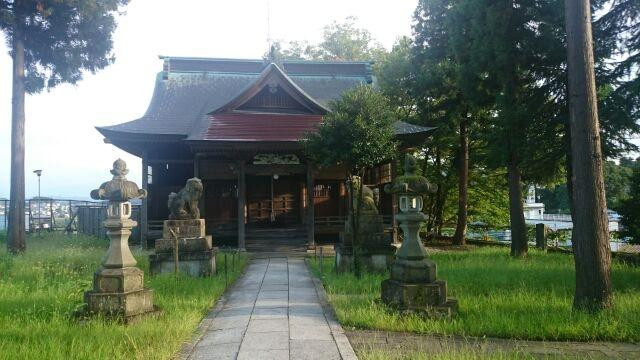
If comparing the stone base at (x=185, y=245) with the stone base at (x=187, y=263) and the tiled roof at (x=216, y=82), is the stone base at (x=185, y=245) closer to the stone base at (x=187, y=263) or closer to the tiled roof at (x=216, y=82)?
the stone base at (x=187, y=263)

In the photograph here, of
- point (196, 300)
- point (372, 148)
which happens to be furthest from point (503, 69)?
point (196, 300)

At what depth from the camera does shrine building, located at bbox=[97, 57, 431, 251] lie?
1558 centimetres

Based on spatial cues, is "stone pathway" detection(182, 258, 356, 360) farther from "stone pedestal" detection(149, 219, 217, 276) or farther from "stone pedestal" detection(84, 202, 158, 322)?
"stone pedestal" detection(149, 219, 217, 276)

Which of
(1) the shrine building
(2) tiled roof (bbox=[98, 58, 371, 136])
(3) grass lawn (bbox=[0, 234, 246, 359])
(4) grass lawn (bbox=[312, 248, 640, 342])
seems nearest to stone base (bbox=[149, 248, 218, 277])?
(3) grass lawn (bbox=[0, 234, 246, 359])

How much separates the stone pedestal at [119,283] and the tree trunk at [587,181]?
6.25 m

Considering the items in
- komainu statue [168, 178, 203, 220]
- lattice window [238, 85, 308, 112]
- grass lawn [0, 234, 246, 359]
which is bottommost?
grass lawn [0, 234, 246, 359]

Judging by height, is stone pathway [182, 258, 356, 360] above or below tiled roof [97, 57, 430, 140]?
below

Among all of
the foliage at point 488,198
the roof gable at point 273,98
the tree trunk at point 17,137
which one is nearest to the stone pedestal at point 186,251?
the tree trunk at point 17,137

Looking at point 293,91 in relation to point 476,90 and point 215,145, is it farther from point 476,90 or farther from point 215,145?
point 476,90

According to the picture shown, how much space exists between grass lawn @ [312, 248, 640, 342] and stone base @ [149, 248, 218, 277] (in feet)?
9.11

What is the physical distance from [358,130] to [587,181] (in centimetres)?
493

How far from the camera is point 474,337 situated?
207 inches

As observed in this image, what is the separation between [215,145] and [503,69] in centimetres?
941

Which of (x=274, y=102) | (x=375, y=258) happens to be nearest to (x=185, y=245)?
(x=375, y=258)
